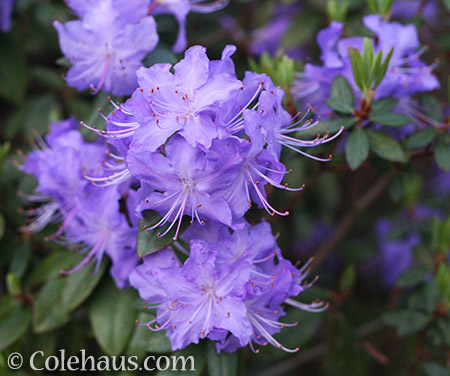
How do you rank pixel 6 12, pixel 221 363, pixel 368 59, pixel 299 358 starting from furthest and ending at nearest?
pixel 299 358
pixel 6 12
pixel 368 59
pixel 221 363

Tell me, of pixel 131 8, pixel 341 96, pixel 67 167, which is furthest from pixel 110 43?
pixel 341 96

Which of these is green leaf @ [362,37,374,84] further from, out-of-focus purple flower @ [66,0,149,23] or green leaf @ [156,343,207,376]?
green leaf @ [156,343,207,376]

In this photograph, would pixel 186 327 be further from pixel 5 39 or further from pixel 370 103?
pixel 5 39

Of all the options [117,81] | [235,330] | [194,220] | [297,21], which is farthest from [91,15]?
[297,21]

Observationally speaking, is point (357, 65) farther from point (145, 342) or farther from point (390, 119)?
point (145, 342)

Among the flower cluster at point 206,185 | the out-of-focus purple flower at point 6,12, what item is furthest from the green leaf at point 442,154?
the out-of-focus purple flower at point 6,12
